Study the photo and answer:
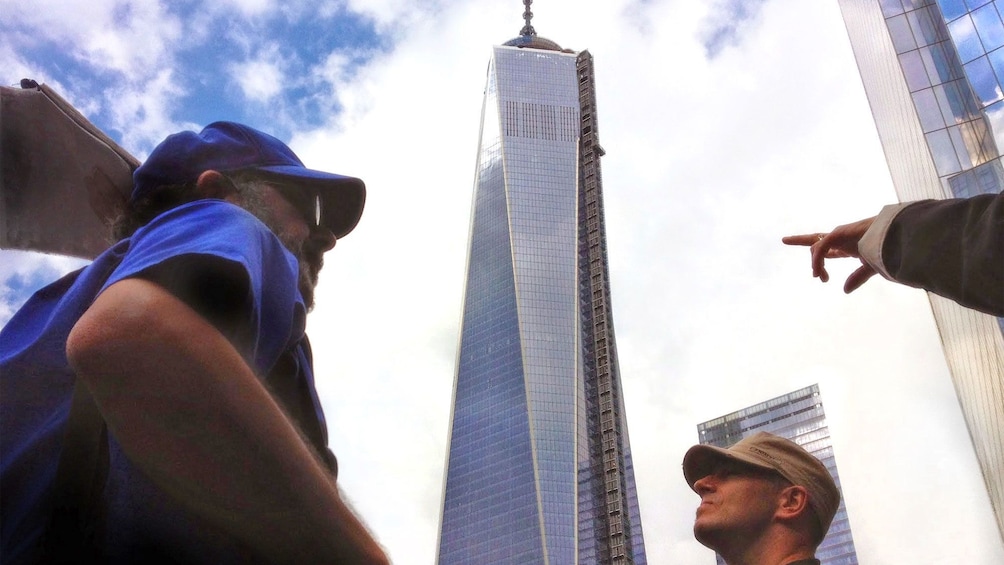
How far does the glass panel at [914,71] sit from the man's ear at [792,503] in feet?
76.7

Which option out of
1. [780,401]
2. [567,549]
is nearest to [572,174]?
[567,549]

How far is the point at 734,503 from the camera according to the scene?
2.83 metres

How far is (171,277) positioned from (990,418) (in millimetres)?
19355

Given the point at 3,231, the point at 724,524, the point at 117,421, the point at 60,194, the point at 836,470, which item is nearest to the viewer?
the point at 117,421

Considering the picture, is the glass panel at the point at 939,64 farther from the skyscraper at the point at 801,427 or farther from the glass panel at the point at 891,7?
the skyscraper at the point at 801,427

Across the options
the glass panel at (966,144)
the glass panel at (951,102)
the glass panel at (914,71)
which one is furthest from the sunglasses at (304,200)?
the glass panel at (914,71)

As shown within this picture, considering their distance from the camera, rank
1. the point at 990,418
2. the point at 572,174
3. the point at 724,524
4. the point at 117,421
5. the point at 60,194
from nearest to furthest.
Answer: the point at 117,421, the point at 60,194, the point at 724,524, the point at 990,418, the point at 572,174

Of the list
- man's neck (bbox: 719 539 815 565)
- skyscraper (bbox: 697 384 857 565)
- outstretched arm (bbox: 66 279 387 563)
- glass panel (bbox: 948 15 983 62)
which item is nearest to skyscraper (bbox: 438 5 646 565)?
skyscraper (bbox: 697 384 857 565)

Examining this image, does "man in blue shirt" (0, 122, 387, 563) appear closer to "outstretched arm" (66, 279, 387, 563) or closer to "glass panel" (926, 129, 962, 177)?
"outstretched arm" (66, 279, 387, 563)

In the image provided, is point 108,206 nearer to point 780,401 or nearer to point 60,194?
point 60,194

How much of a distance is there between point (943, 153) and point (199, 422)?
78.9 ft

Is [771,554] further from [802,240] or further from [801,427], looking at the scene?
[801,427]

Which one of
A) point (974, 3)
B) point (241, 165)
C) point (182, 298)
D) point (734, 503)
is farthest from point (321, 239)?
point (974, 3)

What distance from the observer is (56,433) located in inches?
33.9
